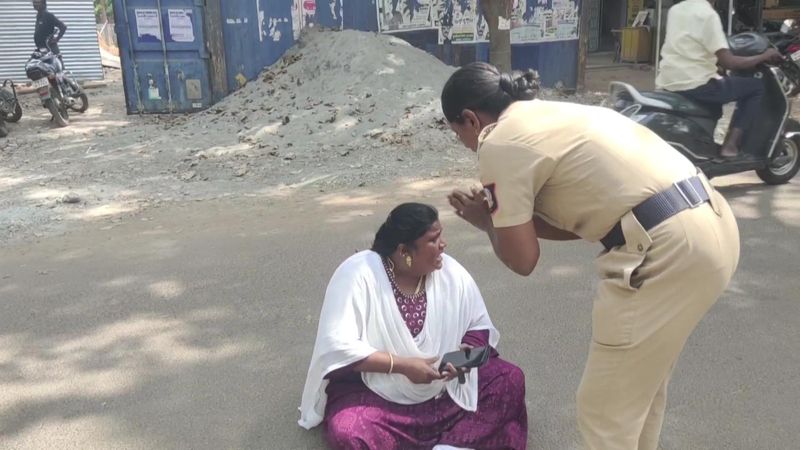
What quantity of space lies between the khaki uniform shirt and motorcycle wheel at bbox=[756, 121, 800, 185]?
4.89m

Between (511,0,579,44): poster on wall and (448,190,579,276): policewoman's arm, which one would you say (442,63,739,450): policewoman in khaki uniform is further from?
(511,0,579,44): poster on wall

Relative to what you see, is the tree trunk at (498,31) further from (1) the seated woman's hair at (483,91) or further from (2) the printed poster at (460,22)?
(1) the seated woman's hair at (483,91)

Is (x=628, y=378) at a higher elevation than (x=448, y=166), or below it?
higher

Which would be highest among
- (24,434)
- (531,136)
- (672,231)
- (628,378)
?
(531,136)

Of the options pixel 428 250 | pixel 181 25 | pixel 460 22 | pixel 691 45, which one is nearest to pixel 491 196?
pixel 428 250

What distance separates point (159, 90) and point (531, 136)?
9633mm

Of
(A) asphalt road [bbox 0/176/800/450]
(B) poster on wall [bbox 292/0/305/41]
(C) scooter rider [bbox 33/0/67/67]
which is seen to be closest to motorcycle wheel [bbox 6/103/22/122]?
(C) scooter rider [bbox 33/0/67/67]

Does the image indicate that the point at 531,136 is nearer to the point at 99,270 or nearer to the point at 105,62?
the point at 99,270

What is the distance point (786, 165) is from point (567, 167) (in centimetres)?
530

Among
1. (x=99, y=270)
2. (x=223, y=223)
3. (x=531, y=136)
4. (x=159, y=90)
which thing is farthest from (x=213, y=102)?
(x=531, y=136)

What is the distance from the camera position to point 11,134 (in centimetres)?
1025

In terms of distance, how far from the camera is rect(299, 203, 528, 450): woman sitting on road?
102 inches

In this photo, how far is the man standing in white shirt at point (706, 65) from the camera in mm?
5285

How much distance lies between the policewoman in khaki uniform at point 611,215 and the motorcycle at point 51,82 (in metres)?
10.3
